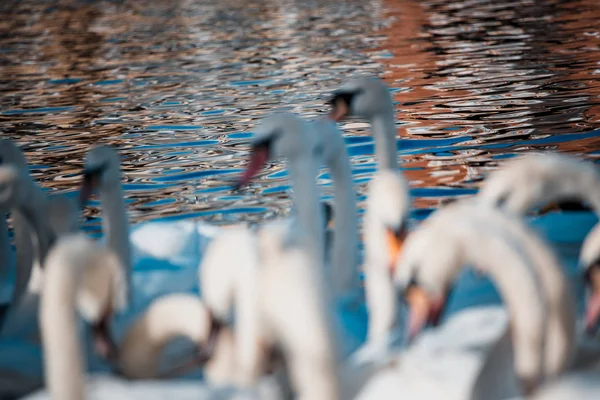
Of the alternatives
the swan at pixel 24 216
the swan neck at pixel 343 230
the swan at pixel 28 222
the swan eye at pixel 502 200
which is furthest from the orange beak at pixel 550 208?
the swan at pixel 24 216

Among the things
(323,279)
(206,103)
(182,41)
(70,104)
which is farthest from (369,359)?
(182,41)

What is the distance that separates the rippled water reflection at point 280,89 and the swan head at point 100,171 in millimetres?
2217

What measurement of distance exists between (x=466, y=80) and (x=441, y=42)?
425 centimetres

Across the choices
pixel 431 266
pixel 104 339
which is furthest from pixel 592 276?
pixel 104 339

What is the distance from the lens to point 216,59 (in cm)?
1834

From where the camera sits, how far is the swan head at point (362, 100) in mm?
6254

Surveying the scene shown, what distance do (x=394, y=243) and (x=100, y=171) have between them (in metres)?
1.75

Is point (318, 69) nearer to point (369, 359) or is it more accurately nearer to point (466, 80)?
point (466, 80)

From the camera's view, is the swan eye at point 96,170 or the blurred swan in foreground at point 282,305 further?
the swan eye at point 96,170

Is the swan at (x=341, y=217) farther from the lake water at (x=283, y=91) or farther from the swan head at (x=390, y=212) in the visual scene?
the swan head at (x=390, y=212)

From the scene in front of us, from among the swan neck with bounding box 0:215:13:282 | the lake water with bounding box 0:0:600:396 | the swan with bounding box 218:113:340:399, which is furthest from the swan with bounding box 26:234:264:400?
the swan neck with bounding box 0:215:13:282

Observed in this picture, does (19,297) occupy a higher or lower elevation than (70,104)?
higher

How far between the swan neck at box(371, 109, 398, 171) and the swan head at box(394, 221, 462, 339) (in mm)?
2555

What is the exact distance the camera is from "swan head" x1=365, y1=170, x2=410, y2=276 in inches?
187
